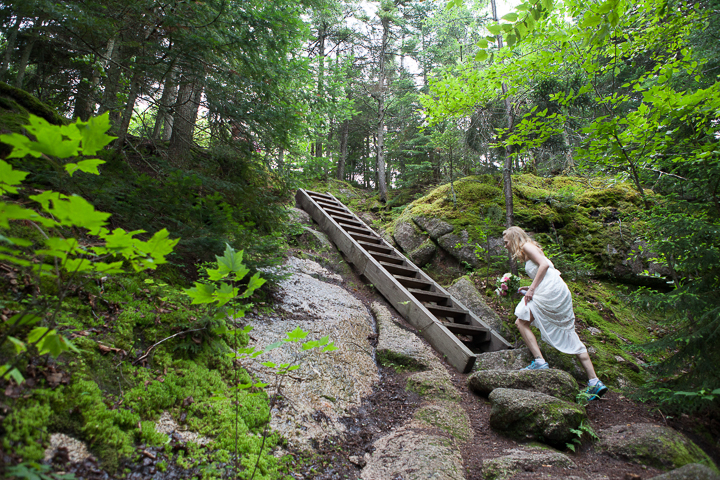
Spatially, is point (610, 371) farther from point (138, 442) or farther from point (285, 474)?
point (138, 442)

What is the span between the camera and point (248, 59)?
406 cm

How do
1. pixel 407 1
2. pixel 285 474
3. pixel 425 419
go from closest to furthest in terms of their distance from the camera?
1. pixel 285 474
2. pixel 425 419
3. pixel 407 1

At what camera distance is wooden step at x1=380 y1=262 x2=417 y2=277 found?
625cm

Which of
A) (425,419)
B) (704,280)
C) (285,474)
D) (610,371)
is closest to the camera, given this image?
(285,474)

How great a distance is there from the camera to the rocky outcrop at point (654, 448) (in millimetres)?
2117

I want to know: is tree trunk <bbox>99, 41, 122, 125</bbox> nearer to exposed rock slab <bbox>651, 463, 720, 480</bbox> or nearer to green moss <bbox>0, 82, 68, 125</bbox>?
green moss <bbox>0, 82, 68, 125</bbox>

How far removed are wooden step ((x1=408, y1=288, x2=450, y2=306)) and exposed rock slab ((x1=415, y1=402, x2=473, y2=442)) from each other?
2323mm

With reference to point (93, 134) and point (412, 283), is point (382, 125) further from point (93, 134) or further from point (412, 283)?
point (93, 134)

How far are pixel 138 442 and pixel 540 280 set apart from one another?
406cm

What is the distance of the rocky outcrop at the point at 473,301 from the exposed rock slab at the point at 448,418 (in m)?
2.04

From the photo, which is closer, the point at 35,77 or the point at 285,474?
the point at 285,474

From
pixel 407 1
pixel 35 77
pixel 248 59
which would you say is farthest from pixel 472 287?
pixel 407 1

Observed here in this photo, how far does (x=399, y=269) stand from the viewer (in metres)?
6.34

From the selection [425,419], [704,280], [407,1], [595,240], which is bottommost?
[425,419]
